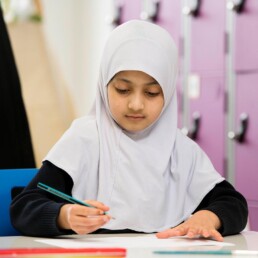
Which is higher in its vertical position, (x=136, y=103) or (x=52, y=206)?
(x=136, y=103)

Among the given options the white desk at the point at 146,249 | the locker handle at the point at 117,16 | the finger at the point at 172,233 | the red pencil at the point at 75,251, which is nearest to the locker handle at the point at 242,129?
the locker handle at the point at 117,16

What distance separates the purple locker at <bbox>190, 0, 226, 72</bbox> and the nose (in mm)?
2220

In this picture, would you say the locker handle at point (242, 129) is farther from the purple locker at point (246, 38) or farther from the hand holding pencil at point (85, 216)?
the hand holding pencil at point (85, 216)

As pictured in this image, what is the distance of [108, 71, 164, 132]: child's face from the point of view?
166 centimetres

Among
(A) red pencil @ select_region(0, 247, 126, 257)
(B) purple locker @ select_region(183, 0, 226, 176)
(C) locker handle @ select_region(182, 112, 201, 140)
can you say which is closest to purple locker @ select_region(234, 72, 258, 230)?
(B) purple locker @ select_region(183, 0, 226, 176)

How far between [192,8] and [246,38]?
50cm

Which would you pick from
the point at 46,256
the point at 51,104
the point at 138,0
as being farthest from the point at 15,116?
the point at 51,104

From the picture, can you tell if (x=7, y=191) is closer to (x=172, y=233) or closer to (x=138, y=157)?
(x=138, y=157)

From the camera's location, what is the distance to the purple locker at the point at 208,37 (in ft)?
12.5

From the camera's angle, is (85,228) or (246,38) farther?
(246,38)

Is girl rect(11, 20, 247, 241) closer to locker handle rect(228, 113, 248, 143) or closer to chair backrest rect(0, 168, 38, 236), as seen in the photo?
chair backrest rect(0, 168, 38, 236)

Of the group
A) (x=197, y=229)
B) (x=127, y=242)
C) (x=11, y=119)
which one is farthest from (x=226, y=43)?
(x=127, y=242)

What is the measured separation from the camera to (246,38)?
11.8 ft

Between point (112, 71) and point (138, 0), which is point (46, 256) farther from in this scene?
point (138, 0)
